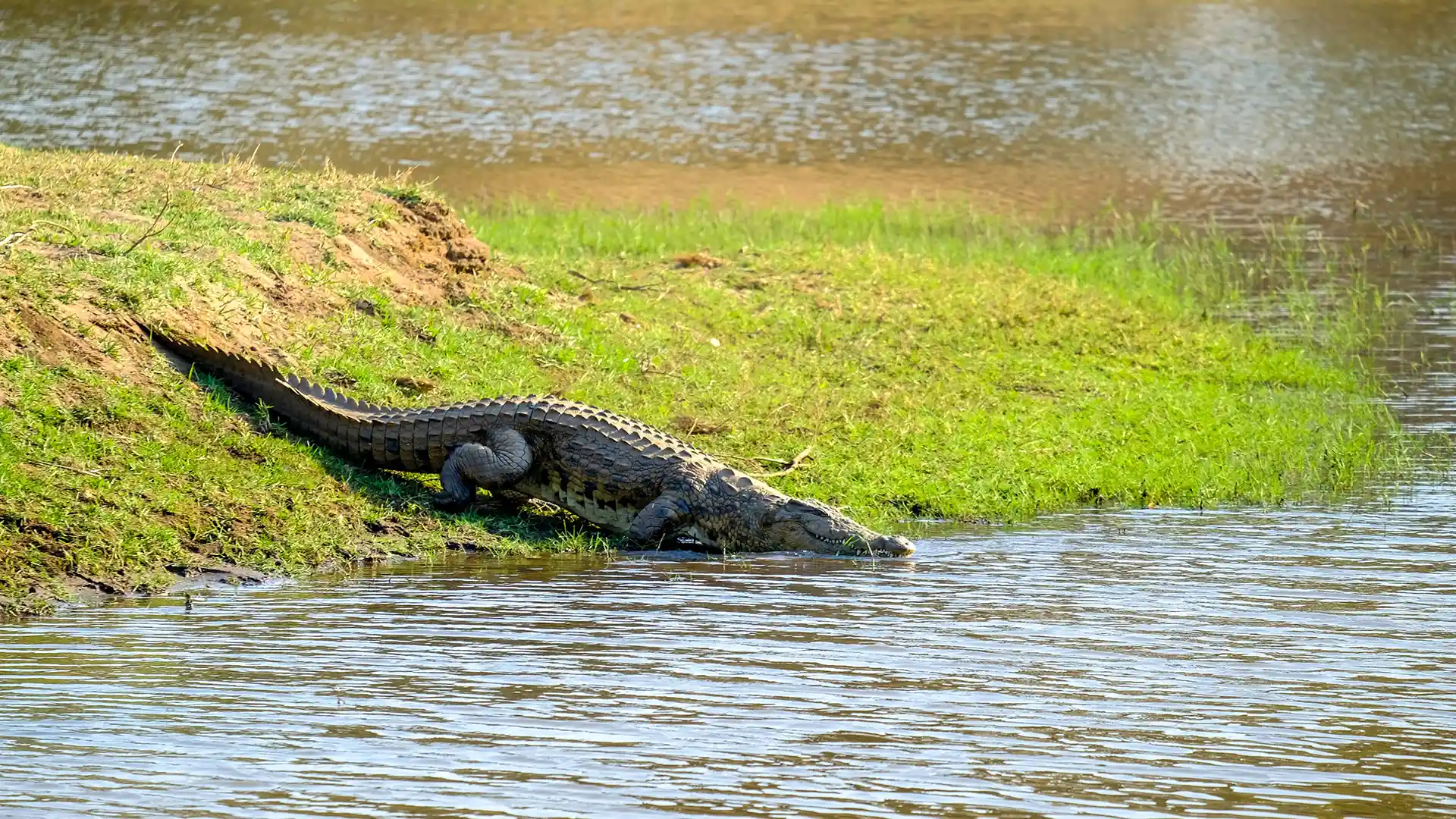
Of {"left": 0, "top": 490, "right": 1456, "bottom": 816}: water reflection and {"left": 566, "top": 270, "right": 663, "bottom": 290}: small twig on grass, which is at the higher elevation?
{"left": 566, "top": 270, "right": 663, "bottom": 290}: small twig on grass

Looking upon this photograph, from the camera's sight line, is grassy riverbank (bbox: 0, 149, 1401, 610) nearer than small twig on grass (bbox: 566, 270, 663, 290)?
Yes

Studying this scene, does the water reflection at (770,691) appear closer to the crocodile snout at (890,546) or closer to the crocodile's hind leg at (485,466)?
the crocodile snout at (890,546)

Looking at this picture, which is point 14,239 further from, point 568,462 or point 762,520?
point 762,520

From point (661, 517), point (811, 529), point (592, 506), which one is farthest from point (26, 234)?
point (811, 529)

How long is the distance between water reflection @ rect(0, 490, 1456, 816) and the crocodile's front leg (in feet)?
0.88

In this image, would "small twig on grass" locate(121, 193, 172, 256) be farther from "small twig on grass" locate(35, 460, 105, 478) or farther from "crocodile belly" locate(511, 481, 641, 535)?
"crocodile belly" locate(511, 481, 641, 535)

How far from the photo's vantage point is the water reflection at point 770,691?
516 cm

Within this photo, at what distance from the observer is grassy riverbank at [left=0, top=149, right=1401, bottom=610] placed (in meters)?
8.12

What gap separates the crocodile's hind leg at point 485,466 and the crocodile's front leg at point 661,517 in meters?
0.62

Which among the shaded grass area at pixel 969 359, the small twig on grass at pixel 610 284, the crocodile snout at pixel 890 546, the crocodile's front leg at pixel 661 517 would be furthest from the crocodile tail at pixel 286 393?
the small twig on grass at pixel 610 284

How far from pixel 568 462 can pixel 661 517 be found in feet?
1.79

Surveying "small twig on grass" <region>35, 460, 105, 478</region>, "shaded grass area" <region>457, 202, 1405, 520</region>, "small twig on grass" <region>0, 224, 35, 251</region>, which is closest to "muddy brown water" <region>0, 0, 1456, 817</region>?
"shaded grass area" <region>457, 202, 1405, 520</region>

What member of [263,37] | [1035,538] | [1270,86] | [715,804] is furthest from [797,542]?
[263,37]

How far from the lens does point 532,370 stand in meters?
10.7
